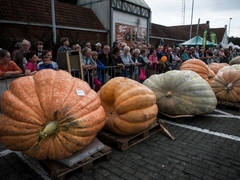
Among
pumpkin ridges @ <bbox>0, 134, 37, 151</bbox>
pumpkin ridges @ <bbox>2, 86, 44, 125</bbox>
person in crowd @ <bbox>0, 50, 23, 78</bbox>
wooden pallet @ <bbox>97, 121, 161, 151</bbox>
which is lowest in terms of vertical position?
wooden pallet @ <bbox>97, 121, 161, 151</bbox>

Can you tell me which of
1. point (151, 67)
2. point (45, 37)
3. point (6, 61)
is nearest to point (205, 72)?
point (151, 67)

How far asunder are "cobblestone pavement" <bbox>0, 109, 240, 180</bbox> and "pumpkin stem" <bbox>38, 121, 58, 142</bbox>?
2.70ft

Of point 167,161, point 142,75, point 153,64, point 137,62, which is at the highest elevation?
point 137,62

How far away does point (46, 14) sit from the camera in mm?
12719

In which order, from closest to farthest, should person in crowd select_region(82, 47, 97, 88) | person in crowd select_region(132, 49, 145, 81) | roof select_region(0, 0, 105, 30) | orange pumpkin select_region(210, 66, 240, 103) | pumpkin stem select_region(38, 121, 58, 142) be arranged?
pumpkin stem select_region(38, 121, 58, 142)
person in crowd select_region(82, 47, 97, 88)
orange pumpkin select_region(210, 66, 240, 103)
person in crowd select_region(132, 49, 145, 81)
roof select_region(0, 0, 105, 30)

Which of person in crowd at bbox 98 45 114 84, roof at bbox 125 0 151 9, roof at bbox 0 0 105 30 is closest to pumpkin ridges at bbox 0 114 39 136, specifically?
person in crowd at bbox 98 45 114 84

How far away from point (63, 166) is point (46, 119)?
74 centimetres

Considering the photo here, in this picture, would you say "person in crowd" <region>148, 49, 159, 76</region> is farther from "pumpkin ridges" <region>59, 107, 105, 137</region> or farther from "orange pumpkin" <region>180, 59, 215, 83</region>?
"pumpkin ridges" <region>59, 107, 105, 137</region>

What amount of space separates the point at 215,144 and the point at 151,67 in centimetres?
456

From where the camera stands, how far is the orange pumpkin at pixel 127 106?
324 centimetres

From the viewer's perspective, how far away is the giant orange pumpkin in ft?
7.51

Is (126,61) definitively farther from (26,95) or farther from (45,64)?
(26,95)

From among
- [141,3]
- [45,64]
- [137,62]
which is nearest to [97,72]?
[45,64]

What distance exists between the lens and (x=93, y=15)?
1588 centimetres
